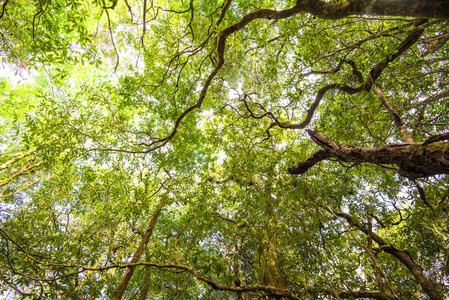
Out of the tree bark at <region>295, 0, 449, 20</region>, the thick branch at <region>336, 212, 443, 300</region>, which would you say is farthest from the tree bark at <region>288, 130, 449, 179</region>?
the thick branch at <region>336, 212, 443, 300</region>

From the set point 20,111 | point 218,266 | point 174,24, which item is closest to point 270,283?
point 218,266

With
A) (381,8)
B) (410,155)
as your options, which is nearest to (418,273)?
(410,155)

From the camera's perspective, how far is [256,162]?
5379 millimetres

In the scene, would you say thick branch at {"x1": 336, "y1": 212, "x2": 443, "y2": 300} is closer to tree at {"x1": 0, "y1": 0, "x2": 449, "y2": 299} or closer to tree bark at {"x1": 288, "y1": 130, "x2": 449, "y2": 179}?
tree at {"x1": 0, "y1": 0, "x2": 449, "y2": 299}

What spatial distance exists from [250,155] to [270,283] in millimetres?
3222

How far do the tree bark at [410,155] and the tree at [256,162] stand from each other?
0.02 metres

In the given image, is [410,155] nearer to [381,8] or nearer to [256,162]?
[381,8]

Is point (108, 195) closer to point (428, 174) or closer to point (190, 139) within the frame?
point (190, 139)

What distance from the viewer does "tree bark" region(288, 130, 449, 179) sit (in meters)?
2.63

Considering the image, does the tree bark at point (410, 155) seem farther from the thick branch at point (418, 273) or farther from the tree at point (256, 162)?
the thick branch at point (418, 273)

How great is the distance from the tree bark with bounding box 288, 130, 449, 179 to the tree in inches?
0.8

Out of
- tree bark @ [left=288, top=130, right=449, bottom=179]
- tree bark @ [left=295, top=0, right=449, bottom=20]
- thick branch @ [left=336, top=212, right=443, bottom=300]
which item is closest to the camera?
tree bark @ [left=295, top=0, right=449, bottom=20]

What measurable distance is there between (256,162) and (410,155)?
3.18m

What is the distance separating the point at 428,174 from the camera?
2.90 metres
